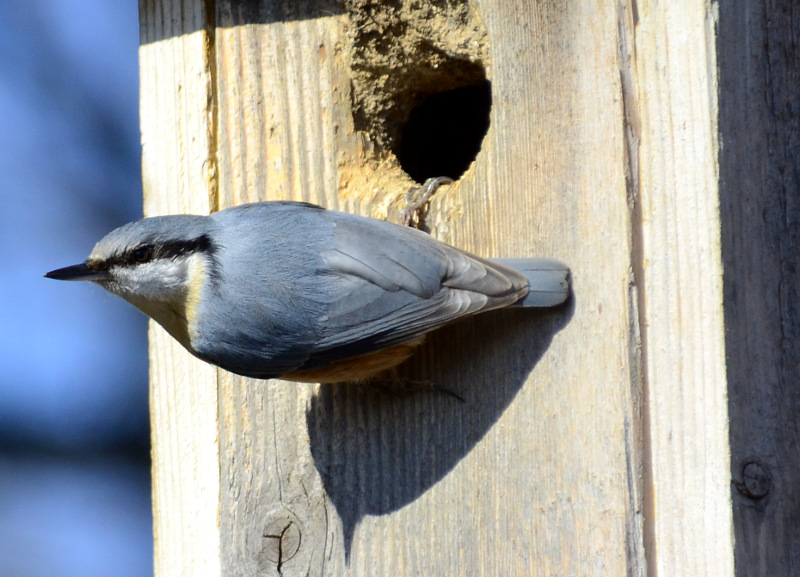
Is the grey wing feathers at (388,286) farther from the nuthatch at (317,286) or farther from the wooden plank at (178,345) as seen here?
the wooden plank at (178,345)

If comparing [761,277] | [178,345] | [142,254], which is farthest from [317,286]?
[761,277]

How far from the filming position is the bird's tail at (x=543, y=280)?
5.75 feet

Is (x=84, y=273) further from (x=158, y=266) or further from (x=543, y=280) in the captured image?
(x=543, y=280)

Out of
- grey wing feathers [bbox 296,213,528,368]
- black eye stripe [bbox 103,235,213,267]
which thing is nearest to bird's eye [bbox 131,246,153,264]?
black eye stripe [bbox 103,235,213,267]

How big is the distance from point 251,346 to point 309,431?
280mm

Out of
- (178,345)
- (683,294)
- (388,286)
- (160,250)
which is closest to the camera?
(683,294)

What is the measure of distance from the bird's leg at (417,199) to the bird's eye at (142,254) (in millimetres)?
540

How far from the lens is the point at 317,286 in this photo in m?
1.93

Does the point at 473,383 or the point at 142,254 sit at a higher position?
the point at 142,254

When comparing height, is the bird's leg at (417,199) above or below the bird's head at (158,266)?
above

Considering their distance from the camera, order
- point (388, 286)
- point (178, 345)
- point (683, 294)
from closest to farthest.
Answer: point (683, 294), point (388, 286), point (178, 345)

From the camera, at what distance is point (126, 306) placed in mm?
3852

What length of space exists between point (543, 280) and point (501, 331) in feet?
0.61

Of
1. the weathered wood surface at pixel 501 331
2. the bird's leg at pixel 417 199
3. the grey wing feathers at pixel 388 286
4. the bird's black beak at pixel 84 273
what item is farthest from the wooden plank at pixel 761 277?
the bird's black beak at pixel 84 273
